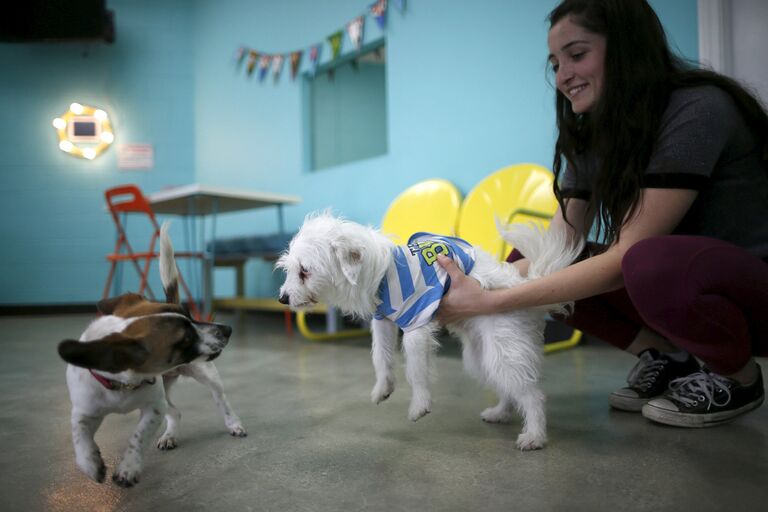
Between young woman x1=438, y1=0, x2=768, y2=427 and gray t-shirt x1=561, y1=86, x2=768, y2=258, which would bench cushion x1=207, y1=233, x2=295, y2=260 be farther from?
gray t-shirt x1=561, y1=86, x2=768, y2=258

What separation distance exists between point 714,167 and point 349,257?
0.95 m

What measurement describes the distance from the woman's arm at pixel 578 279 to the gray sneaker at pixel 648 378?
50 cm

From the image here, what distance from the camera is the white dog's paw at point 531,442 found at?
54.1 inches

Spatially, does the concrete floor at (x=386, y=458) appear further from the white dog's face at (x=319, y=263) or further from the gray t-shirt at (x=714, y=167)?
the gray t-shirt at (x=714, y=167)

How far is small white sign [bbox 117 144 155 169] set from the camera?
20.9 ft

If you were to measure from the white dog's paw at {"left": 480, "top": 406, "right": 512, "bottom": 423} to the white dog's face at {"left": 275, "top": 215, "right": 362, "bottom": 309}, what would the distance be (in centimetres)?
58

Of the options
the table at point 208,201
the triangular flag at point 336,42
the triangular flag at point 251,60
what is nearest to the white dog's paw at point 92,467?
the table at point 208,201

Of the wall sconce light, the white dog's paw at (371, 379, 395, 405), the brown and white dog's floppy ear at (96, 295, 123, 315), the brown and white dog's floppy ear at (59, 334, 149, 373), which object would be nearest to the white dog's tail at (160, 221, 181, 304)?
the brown and white dog's floppy ear at (96, 295, 123, 315)

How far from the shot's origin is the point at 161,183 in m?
6.50

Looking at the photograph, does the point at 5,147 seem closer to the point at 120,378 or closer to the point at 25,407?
the point at 25,407

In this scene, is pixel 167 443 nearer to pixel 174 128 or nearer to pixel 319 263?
pixel 319 263

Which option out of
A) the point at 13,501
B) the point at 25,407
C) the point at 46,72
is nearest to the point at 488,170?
the point at 25,407

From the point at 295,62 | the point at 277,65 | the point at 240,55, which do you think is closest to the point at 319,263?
the point at 295,62

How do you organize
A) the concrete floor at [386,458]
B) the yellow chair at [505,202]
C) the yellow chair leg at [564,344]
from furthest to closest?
the yellow chair at [505,202]
the yellow chair leg at [564,344]
the concrete floor at [386,458]
